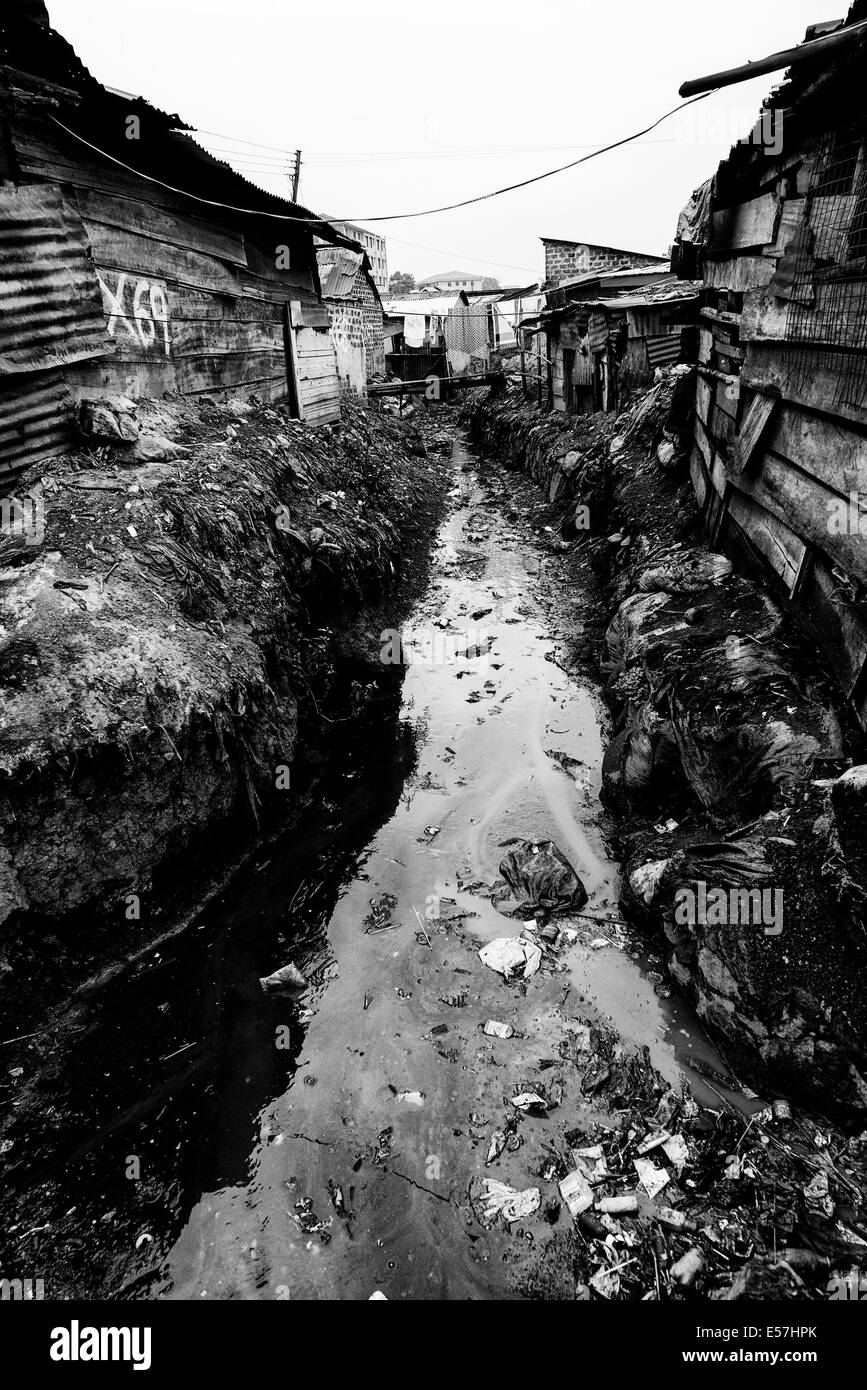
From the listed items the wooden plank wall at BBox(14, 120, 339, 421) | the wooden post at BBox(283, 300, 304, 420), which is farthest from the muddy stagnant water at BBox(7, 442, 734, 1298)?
the wooden post at BBox(283, 300, 304, 420)

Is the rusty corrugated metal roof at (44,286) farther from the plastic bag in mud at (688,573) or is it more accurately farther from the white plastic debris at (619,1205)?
the white plastic debris at (619,1205)

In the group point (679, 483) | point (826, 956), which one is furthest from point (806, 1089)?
point (679, 483)

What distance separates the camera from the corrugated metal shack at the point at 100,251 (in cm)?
585

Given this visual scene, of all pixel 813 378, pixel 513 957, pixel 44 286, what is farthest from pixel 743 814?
pixel 44 286

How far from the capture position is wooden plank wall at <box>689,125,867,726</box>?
4539mm

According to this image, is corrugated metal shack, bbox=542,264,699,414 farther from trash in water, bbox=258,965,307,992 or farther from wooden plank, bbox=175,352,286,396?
trash in water, bbox=258,965,307,992

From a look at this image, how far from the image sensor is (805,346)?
5363 millimetres

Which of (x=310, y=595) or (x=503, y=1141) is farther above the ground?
(x=310, y=595)

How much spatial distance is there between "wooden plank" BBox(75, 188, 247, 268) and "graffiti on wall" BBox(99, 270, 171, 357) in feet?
1.76

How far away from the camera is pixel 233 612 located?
22.2 feet

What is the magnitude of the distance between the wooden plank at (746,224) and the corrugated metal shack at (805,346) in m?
0.02

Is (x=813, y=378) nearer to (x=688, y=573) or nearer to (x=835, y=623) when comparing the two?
(x=835, y=623)
